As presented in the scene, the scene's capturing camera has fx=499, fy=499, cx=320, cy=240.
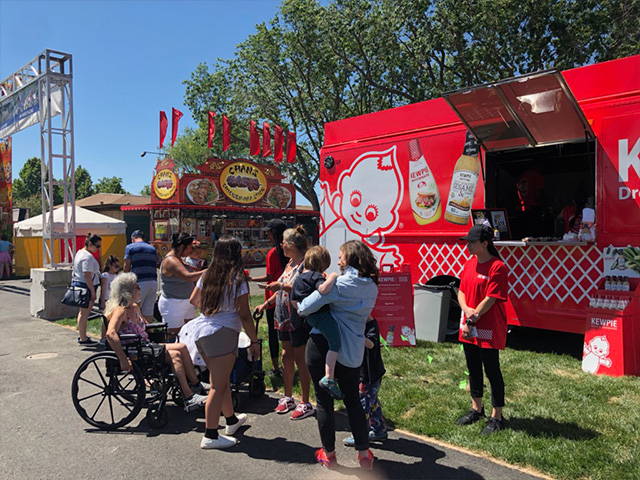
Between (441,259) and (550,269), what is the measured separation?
150cm

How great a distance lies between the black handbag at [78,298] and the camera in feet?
25.5

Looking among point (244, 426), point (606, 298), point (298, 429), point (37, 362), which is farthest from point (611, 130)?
point (37, 362)

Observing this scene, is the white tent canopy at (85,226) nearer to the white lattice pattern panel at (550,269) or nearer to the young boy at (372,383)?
the white lattice pattern panel at (550,269)

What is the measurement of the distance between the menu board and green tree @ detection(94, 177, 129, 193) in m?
69.7

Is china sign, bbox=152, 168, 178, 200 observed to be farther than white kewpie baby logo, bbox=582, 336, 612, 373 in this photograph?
Yes

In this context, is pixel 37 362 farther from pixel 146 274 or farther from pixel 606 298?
pixel 606 298

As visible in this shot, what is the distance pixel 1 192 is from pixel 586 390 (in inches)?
903

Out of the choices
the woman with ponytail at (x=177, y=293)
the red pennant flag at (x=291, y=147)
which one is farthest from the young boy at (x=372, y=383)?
the red pennant flag at (x=291, y=147)

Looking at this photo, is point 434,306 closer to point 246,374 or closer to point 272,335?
point 272,335

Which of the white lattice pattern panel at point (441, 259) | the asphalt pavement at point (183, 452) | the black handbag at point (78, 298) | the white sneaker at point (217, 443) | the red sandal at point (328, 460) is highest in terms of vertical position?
the white lattice pattern panel at point (441, 259)

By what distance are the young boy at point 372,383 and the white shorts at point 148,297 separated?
4191mm

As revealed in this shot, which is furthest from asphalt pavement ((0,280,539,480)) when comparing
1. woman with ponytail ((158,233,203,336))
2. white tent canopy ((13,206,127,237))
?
white tent canopy ((13,206,127,237))

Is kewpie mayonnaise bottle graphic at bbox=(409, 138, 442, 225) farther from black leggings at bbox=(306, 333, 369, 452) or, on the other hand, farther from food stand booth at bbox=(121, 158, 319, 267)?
food stand booth at bbox=(121, 158, 319, 267)

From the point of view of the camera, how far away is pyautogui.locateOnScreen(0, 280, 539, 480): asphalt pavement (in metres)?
3.58
